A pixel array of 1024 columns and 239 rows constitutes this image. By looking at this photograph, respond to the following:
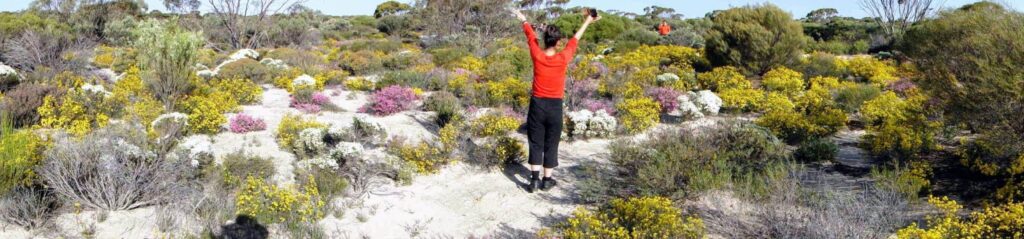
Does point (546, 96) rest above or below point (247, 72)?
above

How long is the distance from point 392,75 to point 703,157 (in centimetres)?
830

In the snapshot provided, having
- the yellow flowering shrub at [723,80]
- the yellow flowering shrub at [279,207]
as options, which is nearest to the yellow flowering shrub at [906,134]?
the yellow flowering shrub at [723,80]

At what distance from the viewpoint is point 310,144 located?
738 centimetres

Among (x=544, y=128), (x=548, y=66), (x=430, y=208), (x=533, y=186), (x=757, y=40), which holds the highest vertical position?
(x=757, y=40)

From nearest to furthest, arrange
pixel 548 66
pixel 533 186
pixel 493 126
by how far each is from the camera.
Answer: pixel 548 66 < pixel 533 186 < pixel 493 126

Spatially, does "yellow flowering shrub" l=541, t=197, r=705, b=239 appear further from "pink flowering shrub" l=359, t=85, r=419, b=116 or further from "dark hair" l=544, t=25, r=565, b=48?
"pink flowering shrub" l=359, t=85, r=419, b=116

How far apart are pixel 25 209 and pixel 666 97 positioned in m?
8.39

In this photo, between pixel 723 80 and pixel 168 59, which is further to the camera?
pixel 723 80

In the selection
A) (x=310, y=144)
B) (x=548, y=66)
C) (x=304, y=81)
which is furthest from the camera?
(x=304, y=81)

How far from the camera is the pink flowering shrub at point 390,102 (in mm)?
10117

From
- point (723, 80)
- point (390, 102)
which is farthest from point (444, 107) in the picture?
point (723, 80)

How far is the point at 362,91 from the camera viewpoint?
1299cm

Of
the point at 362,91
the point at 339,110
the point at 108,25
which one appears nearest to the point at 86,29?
the point at 108,25

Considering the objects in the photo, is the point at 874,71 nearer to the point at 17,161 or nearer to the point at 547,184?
the point at 547,184
